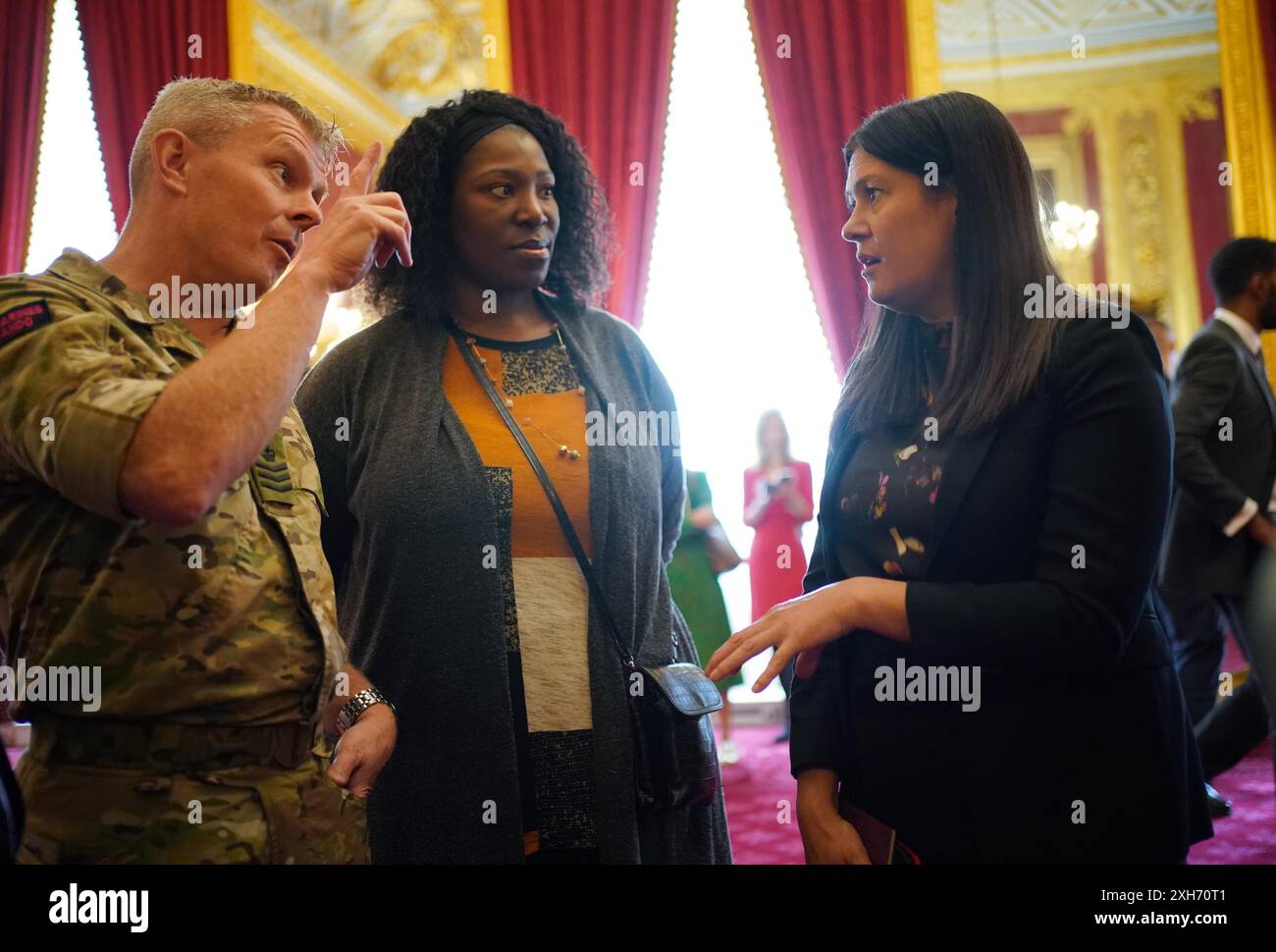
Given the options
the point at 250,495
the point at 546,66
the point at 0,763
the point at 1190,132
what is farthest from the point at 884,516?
the point at 1190,132

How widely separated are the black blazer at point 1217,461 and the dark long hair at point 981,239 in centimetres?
232

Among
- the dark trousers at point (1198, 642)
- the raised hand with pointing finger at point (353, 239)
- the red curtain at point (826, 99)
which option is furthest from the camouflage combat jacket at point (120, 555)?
the red curtain at point (826, 99)

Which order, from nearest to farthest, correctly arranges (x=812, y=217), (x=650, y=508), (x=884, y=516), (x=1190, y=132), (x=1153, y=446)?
(x=1153, y=446) < (x=884, y=516) < (x=650, y=508) < (x=812, y=217) < (x=1190, y=132)

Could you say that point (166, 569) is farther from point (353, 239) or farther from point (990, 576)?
point (990, 576)

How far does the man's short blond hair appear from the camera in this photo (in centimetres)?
142

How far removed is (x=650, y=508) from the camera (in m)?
1.89

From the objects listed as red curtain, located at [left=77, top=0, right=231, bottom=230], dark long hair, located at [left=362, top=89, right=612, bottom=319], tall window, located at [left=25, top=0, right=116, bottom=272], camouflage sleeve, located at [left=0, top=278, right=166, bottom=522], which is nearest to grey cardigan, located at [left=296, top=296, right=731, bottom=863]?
dark long hair, located at [left=362, top=89, right=612, bottom=319]

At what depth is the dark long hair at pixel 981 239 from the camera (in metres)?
1.34

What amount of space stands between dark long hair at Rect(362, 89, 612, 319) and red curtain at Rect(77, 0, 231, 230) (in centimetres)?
357

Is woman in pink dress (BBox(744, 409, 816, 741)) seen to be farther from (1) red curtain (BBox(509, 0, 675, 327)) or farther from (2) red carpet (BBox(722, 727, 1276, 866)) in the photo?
(1) red curtain (BBox(509, 0, 675, 327))

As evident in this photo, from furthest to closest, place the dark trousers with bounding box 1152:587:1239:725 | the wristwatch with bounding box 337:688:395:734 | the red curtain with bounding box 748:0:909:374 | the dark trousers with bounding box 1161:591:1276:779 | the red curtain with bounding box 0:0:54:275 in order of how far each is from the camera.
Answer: the red curtain with bounding box 0:0:54:275
the red curtain with bounding box 748:0:909:374
the dark trousers with bounding box 1152:587:1239:725
the dark trousers with bounding box 1161:591:1276:779
the wristwatch with bounding box 337:688:395:734


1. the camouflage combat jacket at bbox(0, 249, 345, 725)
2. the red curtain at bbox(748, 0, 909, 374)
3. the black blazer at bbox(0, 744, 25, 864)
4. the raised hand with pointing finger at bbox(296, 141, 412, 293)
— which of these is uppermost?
the red curtain at bbox(748, 0, 909, 374)

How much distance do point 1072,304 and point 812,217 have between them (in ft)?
11.8

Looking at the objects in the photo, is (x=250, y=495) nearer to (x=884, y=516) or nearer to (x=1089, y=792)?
(x=884, y=516)
